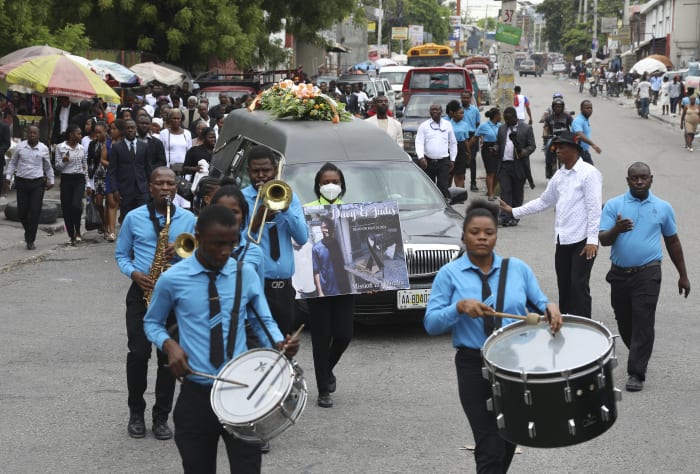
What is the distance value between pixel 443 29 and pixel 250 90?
97.8 m

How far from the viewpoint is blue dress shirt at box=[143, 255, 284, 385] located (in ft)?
16.2

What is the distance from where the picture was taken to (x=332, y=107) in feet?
40.1

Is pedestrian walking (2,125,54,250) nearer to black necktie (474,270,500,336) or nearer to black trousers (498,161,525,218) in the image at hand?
black trousers (498,161,525,218)

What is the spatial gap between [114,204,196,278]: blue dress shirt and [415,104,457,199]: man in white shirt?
34.7 ft

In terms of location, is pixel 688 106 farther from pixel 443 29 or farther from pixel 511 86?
pixel 443 29

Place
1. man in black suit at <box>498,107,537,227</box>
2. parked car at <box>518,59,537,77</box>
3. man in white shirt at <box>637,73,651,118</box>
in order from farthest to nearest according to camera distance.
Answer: parked car at <box>518,59,537,77</box>, man in white shirt at <box>637,73,651,118</box>, man in black suit at <box>498,107,537,227</box>

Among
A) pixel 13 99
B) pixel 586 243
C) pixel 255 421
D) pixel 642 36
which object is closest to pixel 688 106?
pixel 13 99

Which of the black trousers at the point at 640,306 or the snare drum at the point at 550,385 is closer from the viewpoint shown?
the snare drum at the point at 550,385

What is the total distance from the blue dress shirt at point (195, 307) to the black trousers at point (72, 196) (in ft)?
33.9

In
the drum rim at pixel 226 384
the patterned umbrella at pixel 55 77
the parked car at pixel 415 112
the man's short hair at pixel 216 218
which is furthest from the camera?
the parked car at pixel 415 112

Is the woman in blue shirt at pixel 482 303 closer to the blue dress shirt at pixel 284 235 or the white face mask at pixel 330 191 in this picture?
the blue dress shirt at pixel 284 235

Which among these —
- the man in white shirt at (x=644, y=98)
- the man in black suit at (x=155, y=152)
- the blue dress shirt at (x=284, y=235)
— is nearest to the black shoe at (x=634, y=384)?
the blue dress shirt at (x=284, y=235)

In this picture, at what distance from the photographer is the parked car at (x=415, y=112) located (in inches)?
945

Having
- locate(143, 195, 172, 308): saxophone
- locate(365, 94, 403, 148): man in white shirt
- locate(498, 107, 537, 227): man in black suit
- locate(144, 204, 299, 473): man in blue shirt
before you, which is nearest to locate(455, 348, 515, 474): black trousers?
locate(144, 204, 299, 473): man in blue shirt
